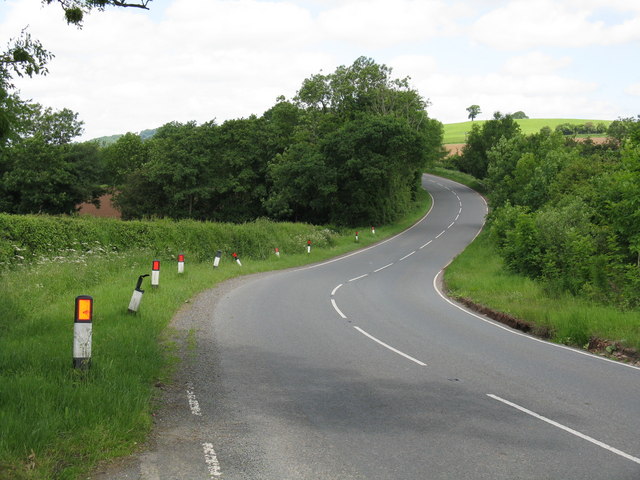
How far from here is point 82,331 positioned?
640 centimetres

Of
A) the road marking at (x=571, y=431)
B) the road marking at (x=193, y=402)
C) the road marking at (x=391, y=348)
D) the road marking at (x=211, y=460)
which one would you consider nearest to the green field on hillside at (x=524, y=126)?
the road marking at (x=391, y=348)

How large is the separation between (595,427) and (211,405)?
13.9ft

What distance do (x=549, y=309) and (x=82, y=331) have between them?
11157 millimetres

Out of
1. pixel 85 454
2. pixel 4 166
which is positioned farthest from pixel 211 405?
pixel 4 166

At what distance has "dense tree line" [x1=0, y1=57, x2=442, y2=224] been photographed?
171 feet

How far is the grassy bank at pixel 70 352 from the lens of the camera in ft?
15.5

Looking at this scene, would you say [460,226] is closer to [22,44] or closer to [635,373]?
[635,373]

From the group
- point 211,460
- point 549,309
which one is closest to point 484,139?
point 549,309

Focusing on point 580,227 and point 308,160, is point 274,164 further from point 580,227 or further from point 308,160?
point 580,227

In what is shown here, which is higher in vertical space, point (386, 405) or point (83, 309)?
point (83, 309)

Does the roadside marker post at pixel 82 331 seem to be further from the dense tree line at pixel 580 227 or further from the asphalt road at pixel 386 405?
the dense tree line at pixel 580 227

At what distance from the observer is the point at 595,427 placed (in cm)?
596

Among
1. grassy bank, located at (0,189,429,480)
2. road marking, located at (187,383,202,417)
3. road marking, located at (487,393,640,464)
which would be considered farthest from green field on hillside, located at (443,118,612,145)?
road marking, located at (187,383,202,417)

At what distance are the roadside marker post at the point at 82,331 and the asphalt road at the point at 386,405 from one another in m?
1.14
